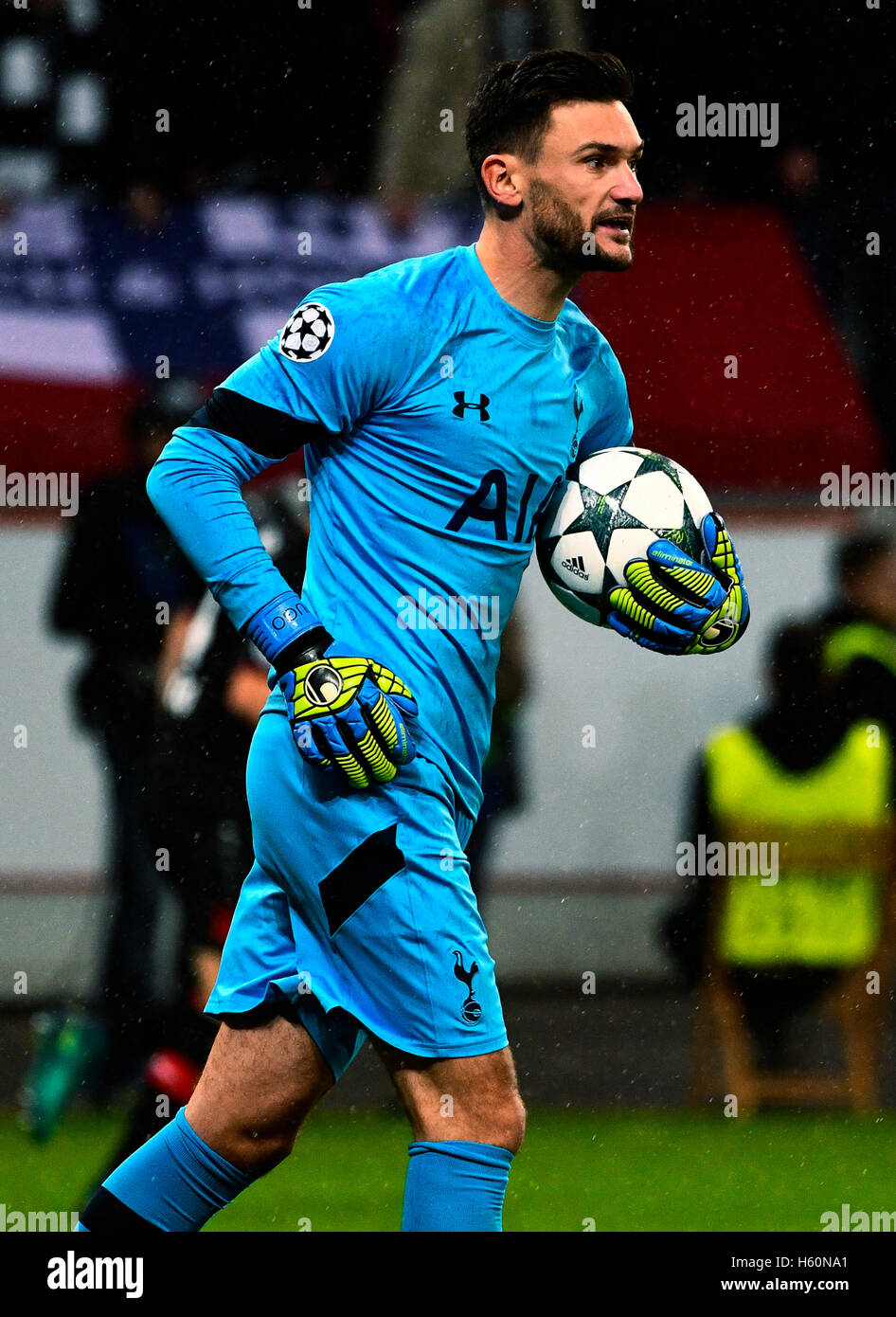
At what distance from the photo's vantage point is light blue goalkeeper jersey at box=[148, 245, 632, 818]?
2723 millimetres

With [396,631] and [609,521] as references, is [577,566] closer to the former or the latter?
[609,521]

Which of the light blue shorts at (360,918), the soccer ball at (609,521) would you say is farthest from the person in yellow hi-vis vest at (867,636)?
the light blue shorts at (360,918)

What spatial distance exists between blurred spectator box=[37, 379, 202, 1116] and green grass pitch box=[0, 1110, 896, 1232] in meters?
0.41

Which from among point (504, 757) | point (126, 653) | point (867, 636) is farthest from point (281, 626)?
point (867, 636)

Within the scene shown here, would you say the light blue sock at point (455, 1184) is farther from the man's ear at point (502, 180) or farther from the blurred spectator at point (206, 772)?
the blurred spectator at point (206, 772)

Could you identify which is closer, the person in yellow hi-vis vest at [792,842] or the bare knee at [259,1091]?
the bare knee at [259,1091]

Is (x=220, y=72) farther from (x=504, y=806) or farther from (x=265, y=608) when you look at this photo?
(x=265, y=608)

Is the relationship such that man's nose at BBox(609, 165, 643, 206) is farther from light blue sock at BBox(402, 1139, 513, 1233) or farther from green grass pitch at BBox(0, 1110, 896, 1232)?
green grass pitch at BBox(0, 1110, 896, 1232)

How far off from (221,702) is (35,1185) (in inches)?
49.0

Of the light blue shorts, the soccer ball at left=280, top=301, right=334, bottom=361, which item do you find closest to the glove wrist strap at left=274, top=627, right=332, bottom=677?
the light blue shorts

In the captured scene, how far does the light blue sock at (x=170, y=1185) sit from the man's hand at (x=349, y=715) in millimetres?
584

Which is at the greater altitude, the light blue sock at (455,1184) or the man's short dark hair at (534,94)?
the man's short dark hair at (534,94)

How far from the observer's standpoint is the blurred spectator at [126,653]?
5.02 metres

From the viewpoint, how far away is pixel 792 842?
19.3 feet
